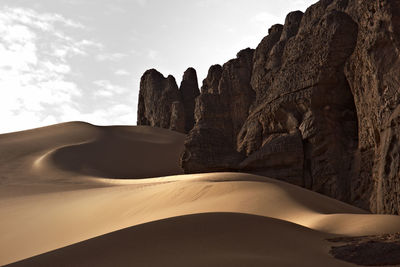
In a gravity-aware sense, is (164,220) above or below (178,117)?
below

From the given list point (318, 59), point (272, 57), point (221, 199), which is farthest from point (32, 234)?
point (272, 57)

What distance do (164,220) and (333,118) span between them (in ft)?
31.1

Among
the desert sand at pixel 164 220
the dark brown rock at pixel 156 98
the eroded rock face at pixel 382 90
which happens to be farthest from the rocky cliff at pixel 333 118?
the dark brown rock at pixel 156 98

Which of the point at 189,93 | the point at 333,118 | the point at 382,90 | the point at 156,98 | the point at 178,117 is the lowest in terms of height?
the point at 333,118

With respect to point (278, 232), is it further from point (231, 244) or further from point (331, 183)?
point (331, 183)

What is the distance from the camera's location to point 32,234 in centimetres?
849

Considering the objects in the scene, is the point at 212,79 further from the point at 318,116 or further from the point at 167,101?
the point at 318,116

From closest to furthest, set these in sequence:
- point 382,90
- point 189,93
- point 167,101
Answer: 1. point 382,90
2. point 167,101
3. point 189,93

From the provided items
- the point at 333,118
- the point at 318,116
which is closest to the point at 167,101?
the point at 318,116

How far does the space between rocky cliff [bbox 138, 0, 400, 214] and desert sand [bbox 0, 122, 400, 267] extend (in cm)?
209

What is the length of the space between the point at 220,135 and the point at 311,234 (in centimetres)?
1032

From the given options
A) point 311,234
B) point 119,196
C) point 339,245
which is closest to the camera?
point 339,245

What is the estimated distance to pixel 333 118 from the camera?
41.9 ft

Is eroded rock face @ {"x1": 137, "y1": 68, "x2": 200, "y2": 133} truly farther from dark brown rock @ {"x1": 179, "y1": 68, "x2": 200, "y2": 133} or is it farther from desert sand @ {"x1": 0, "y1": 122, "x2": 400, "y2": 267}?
desert sand @ {"x1": 0, "y1": 122, "x2": 400, "y2": 267}
